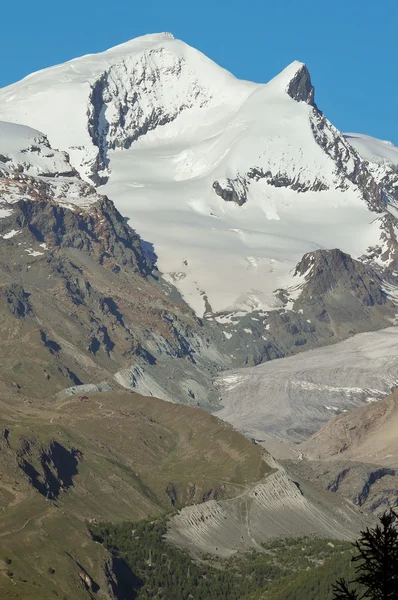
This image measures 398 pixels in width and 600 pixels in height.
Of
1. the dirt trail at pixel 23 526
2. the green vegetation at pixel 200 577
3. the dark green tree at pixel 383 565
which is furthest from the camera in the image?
the green vegetation at pixel 200 577

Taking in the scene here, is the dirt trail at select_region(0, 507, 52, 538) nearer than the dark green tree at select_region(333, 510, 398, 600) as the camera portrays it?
No

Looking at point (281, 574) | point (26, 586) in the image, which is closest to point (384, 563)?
point (26, 586)

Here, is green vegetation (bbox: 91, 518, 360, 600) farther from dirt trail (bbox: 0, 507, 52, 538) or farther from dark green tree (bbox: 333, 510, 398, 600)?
dark green tree (bbox: 333, 510, 398, 600)

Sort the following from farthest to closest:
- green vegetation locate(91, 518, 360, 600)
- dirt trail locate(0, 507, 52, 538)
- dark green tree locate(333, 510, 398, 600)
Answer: green vegetation locate(91, 518, 360, 600), dirt trail locate(0, 507, 52, 538), dark green tree locate(333, 510, 398, 600)

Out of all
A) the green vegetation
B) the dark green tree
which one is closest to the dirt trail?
the green vegetation

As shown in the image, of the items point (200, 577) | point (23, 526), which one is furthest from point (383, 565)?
point (200, 577)

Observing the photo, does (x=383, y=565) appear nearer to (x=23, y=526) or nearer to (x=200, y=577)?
(x=23, y=526)

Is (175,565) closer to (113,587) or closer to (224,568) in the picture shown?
(224,568)

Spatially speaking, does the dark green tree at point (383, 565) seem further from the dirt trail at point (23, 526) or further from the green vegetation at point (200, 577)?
the green vegetation at point (200, 577)

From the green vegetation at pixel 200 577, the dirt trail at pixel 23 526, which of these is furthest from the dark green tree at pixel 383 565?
the green vegetation at pixel 200 577

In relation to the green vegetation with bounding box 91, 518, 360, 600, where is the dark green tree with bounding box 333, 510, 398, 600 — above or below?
above

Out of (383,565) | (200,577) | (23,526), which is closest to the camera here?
(383,565)

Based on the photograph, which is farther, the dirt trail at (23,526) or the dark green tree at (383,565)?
the dirt trail at (23,526)

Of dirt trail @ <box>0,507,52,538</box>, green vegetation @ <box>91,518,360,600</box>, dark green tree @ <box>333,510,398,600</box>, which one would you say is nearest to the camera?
dark green tree @ <box>333,510,398,600</box>
